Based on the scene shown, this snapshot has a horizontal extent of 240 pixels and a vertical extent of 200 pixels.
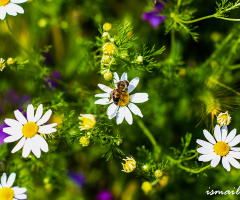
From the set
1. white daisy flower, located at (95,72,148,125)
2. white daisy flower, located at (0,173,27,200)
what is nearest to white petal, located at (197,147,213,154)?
white daisy flower, located at (95,72,148,125)

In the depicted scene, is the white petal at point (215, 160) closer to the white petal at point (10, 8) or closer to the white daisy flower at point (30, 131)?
the white daisy flower at point (30, 131)

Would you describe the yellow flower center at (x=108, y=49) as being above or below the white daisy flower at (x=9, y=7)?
below

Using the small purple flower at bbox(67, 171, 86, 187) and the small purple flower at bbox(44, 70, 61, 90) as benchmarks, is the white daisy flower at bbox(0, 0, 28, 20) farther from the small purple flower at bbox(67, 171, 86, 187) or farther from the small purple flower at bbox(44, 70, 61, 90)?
the small purple flower at bbox(67, 171, 86, 187)

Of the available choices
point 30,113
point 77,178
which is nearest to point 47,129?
point 30,113

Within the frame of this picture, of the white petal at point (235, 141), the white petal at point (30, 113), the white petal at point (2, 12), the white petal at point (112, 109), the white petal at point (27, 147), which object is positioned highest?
the white petal at point (2, 12)

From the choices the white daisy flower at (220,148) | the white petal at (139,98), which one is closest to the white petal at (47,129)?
the white petal at (139,98)

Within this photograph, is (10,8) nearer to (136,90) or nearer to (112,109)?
(112,109)

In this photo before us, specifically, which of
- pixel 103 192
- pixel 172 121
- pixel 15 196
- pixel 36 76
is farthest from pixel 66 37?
pixel 15 196
